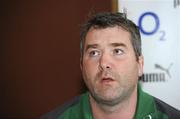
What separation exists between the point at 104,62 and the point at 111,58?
0.03 m

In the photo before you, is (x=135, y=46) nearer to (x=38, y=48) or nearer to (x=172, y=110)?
(x=172, y=110)

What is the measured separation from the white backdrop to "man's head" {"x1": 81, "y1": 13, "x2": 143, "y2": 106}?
411mm

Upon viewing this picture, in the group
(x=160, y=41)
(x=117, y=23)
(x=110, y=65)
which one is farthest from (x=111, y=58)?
(x=160, y=41)

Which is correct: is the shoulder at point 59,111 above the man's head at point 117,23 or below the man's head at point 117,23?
below

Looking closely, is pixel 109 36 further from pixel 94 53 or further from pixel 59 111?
pixel 59 111

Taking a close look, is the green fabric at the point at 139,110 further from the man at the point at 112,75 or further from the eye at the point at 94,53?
the eye at the point at 94,53

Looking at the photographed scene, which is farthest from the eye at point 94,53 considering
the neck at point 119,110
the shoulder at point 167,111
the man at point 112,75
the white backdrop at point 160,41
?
the white backdrop at point 160,41

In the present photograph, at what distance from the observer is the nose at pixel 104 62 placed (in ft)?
3.50

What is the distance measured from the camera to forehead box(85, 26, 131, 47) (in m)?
1.11

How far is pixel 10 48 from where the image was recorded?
1716 millimetres

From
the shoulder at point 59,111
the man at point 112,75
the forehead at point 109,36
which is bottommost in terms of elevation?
the shoulder at point 59,111

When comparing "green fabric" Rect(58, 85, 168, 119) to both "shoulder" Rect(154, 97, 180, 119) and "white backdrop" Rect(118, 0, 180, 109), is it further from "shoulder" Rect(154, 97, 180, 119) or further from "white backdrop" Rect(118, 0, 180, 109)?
"white backdrop" Rect(118, 0, 180, 109)

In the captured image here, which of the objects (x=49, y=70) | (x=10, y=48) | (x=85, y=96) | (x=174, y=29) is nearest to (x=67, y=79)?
(x=49, y=70)

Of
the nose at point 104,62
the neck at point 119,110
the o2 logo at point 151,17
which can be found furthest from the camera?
the o2 logo at point 151,17
